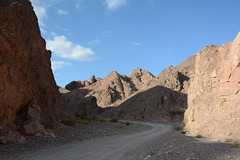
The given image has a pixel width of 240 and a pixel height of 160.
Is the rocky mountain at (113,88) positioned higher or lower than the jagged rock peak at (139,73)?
lower

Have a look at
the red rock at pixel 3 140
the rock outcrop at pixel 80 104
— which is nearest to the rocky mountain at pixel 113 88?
the rock outcrop at pixel 80 104

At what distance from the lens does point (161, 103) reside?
6450 cm

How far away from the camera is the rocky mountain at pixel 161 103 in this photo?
193ft

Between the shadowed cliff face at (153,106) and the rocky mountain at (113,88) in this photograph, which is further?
the rocky mountain at (113,88)

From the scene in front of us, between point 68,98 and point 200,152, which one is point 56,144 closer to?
point 200,152

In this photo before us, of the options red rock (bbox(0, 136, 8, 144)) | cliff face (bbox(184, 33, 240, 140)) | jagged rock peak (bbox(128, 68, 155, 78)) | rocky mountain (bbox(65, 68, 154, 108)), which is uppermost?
jagged rock peak (bbox(128, 68, 155, 78))

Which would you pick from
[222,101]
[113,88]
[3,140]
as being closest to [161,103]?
[113,88]

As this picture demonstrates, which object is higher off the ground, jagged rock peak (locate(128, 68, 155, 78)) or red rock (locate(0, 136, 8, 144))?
jagged rock peak (locate(128, 68, 155, 78))

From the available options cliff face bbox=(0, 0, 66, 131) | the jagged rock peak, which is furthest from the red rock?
the jagged rock peak

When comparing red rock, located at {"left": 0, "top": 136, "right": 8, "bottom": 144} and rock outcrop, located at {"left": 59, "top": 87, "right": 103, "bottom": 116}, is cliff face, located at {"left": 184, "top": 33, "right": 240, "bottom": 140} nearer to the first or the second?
red rock, located at {"left": 0, "top": 136, "right": 8, "bottom": 144}

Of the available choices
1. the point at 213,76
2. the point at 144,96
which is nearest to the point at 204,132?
the point at 213,76

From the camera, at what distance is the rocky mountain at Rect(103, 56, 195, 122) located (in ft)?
193

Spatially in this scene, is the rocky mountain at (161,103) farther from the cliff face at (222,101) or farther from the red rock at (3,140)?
the red rock at (3,140)

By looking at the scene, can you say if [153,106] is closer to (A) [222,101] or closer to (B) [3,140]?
(A) [222,101]
